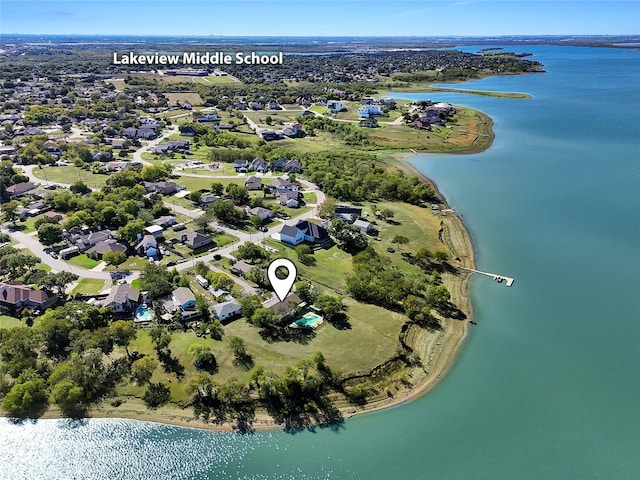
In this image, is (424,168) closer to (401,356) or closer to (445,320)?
(445,320)


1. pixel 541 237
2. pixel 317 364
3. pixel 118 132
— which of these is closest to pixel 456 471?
pixel 317 364

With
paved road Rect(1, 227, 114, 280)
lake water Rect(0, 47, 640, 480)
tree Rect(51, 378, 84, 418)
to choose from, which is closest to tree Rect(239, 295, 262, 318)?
lake water Rect(0, 47, 640, 480)

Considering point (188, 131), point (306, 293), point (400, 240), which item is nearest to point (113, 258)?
point (306, 293)

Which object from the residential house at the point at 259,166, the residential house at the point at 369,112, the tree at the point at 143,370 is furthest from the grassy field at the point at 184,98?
the tree at the point at 143,370

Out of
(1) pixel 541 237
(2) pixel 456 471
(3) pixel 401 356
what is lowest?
(2) pixel 456 471

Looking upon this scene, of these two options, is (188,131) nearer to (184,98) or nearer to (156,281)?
(184,98)

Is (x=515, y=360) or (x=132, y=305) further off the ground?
(x=132, y=305)
